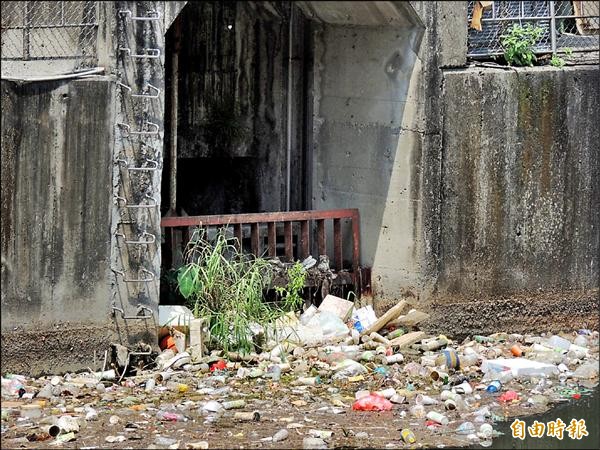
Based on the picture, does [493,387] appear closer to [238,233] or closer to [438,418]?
[438,418]

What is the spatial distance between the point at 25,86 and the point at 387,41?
3.11 meters

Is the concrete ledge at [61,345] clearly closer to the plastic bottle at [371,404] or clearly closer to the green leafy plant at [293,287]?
the green leafy plant at [293,287]

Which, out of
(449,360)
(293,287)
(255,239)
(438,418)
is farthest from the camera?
(255,239)

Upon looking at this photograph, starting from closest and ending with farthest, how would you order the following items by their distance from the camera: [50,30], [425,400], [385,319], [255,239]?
[425,400]
[50,30]
[385,319]
[255,239]

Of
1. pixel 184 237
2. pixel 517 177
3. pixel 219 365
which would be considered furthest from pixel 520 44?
pixel 219 365

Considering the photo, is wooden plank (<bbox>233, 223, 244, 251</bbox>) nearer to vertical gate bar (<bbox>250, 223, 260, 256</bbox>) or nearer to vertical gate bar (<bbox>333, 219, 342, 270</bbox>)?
vertical gate bar (<bbox>250, 223, 260, 256</bbox>)

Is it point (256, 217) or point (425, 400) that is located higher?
point (256, 217)

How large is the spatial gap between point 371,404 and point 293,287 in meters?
1.90

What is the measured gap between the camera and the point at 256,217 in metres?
9.94

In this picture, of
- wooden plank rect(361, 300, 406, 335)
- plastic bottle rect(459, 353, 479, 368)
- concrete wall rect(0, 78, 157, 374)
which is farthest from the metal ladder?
plastic bottle rect(459, 353, 479, 368)

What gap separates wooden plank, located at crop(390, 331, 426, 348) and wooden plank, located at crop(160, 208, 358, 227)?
1235mm

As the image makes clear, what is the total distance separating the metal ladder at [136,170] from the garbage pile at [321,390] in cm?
59

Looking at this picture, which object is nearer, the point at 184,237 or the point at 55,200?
the point at 55,200

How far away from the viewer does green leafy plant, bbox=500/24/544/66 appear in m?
9.88
